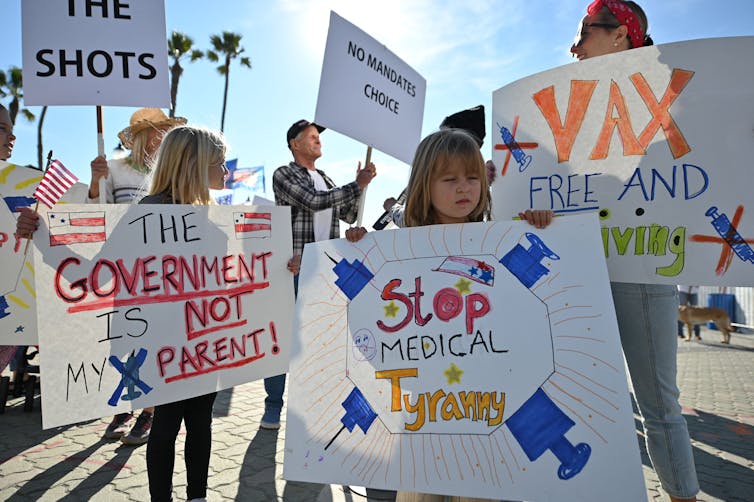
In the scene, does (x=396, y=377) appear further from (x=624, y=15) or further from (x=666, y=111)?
(x=624, y=15)

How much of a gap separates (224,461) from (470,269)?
6.80 ft

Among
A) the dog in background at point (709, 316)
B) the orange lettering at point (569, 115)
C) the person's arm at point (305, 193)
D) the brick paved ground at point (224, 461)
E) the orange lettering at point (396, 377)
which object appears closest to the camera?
the orange lettering at point (396, 377)

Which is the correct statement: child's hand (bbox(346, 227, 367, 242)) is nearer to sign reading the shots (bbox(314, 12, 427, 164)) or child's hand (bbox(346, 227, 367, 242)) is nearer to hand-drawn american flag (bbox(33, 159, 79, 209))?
hand-drawn american flag (bbox(33, 159, 79, 209))

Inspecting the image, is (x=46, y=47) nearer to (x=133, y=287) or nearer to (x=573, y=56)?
(x=133, y=287)

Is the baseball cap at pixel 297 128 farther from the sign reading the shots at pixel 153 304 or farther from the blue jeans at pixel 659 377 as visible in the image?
the blue jeans at pixel 659 377

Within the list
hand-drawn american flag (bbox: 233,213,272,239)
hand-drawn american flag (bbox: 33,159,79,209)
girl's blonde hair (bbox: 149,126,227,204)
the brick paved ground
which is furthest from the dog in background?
hand-drawn american flag (bbox: 33,159,79,209)

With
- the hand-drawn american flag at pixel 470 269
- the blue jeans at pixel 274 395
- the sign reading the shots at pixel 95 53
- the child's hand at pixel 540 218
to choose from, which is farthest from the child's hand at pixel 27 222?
the child's hand at pixel 540 218

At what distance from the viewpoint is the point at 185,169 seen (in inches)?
82.4

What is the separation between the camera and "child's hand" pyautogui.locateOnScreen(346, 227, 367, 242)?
1.73 metres

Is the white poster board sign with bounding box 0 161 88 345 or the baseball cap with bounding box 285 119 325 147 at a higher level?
the baseball cap with bounding box 285 119 325 147

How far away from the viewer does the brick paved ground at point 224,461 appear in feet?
7.77

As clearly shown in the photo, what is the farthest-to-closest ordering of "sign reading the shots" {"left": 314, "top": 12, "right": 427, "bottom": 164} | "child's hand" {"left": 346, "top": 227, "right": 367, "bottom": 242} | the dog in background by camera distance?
the dog in background < "sign reading the shots" {"left": 314, "top": 12, "right": 427, "bottom": 164} < "child's hand" {"left": 346, "top": 227, "right": 367, "bottom": 242}

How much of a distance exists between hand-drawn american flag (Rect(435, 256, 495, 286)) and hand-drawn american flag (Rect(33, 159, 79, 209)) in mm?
1452

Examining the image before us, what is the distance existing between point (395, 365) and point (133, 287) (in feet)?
3.60
